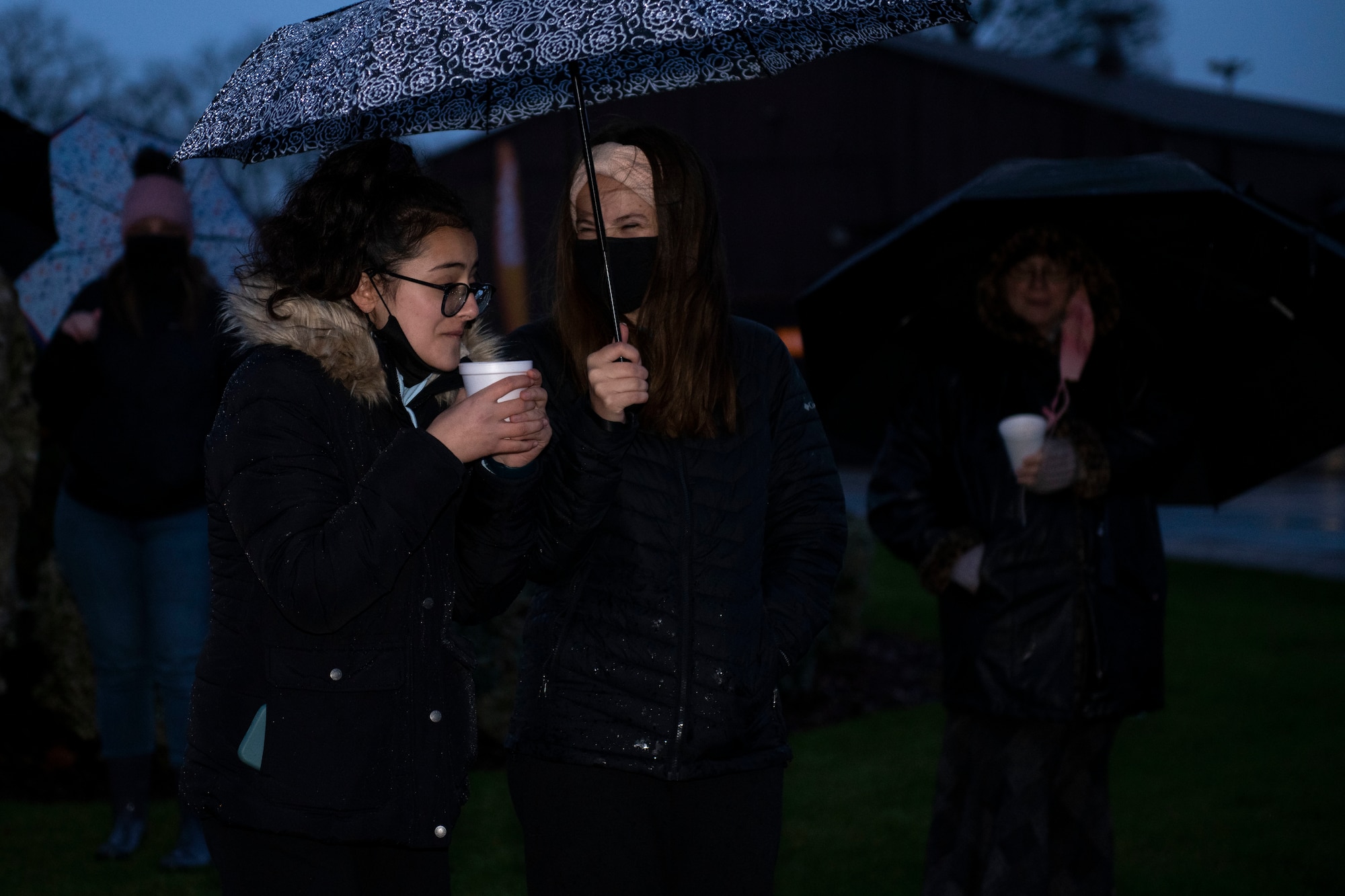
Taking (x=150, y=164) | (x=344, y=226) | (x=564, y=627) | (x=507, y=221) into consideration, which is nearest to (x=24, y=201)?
(x=150, y=164)

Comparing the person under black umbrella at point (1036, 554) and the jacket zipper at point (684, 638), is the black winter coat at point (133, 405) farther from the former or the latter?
the jacket zipper at point (684, 638)

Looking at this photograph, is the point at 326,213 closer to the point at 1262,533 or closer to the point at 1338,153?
the point at 1262,533

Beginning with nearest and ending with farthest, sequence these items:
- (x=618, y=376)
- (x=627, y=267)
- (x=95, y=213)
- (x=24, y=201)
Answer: (x=618, y=376)
(x=627, y=267)
(x=24, y=201)
(x=95, y=213)

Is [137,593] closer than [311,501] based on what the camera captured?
No

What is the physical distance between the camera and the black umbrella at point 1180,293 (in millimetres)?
4223

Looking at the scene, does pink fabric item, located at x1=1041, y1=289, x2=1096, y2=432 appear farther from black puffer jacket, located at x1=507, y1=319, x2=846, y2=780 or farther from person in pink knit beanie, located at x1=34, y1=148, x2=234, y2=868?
person in pink knit beanie, located at x1=34, y1=148, x2=234, y2=868

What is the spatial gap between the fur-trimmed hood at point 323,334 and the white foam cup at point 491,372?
0.18 metres

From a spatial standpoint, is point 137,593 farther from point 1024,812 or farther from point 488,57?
point 488,57

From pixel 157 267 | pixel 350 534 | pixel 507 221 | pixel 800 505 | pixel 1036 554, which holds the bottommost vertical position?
pixel 1036 554

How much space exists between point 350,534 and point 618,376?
1.92 ft

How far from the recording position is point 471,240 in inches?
110

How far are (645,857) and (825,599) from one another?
688 millimetres

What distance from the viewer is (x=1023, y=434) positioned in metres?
4.07

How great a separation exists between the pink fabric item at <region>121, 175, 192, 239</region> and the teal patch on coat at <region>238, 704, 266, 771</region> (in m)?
3.35
